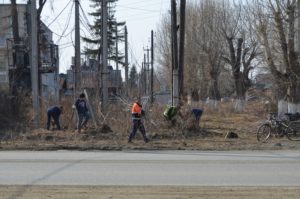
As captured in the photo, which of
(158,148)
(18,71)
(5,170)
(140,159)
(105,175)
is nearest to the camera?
(105,175)

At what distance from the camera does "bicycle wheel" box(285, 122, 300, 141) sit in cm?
2319

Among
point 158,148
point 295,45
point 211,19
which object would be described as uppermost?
point 211,19

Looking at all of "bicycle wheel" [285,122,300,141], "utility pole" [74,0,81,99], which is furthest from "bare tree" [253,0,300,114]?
"utility pole" [74,0,81,99]

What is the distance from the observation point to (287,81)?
28328mm

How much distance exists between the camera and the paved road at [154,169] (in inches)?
436

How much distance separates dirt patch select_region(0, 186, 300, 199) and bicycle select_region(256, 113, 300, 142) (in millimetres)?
13446

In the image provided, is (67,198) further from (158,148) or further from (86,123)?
(86,123)

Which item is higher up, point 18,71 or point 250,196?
point 18,71

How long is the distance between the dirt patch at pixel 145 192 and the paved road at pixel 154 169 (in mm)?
742

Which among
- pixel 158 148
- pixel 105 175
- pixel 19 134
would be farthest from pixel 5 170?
pixel 19 134

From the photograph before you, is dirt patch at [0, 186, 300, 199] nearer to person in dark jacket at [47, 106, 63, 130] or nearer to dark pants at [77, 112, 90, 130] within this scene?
dark pants at [77, 112, 90, 130]

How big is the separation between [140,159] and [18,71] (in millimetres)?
24029

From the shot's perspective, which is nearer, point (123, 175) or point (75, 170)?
point (123, 175)

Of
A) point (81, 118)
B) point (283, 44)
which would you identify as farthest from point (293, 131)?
point (81, 118)
